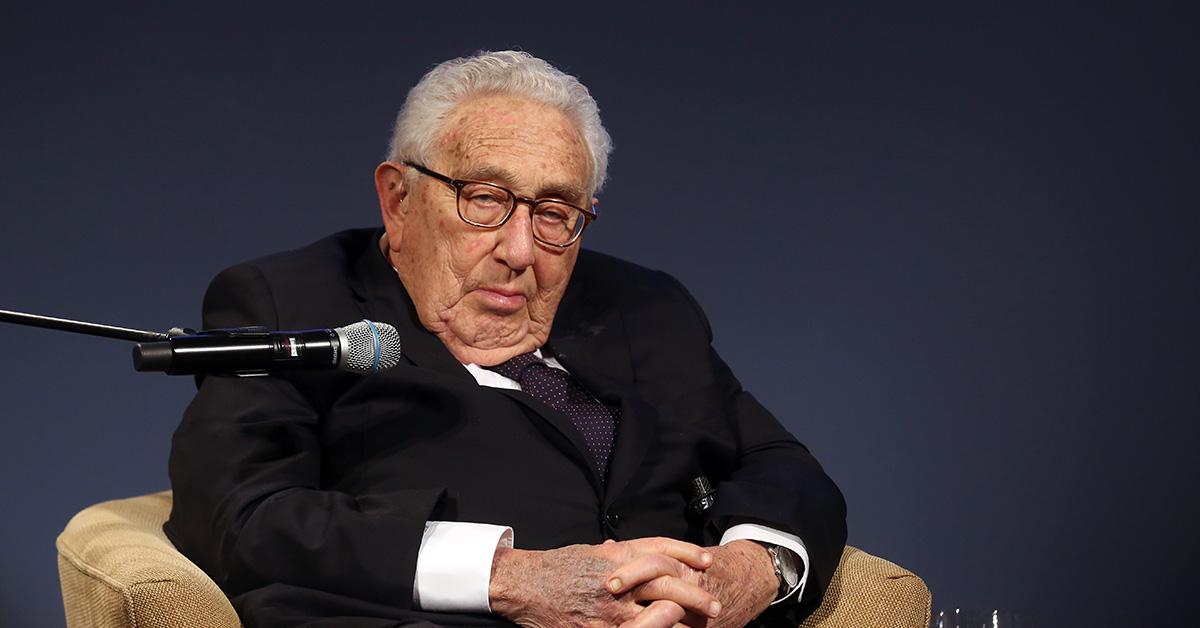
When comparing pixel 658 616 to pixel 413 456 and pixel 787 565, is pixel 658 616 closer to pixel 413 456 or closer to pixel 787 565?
pixel 787 565

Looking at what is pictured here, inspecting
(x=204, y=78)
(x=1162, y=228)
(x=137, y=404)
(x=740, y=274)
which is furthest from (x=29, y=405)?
(x=1162, y=228)

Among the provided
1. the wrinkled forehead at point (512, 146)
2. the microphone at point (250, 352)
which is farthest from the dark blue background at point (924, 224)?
the microphone at point (250, 352)

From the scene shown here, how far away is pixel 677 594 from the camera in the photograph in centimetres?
183

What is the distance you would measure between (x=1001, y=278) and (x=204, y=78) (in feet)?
7.19

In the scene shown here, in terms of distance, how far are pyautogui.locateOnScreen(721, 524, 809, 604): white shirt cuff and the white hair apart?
707 millimetres

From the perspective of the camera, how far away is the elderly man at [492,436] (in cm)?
179

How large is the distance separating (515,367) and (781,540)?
1.84ft

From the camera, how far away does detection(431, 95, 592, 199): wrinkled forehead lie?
83.8 inches

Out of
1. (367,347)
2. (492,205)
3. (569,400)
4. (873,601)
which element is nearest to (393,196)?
(492,205)

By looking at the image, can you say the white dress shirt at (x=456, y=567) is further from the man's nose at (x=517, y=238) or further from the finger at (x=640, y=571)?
the man's nose at (x=517, y=238)

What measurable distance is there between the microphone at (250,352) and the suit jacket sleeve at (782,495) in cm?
86

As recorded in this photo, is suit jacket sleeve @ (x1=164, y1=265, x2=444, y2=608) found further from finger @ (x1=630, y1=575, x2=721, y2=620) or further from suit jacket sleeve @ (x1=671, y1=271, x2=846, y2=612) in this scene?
suit jacket sleeve @ (x1=671, y1=271, x2=846, y2=612)

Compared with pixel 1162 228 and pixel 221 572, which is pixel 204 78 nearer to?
pixel 221 572

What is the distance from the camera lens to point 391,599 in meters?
1.77
